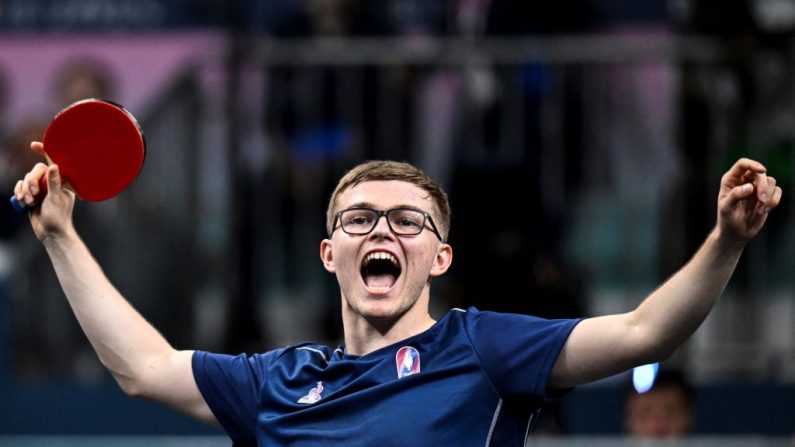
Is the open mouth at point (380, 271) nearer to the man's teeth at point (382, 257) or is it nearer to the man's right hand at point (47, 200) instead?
the man's teeth at point (382, 257)

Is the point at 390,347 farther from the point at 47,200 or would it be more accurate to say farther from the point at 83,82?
the point at 83,82

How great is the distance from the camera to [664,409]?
7742 millimetres

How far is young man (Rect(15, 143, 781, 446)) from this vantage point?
4.52 metres

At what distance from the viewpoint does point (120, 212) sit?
367 inches

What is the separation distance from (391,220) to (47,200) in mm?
1088

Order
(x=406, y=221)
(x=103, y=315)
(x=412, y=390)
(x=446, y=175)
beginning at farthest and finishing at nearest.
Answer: (x=446, y=175)
(x=103, y=315)
(x=406, y=221)
(x=412, y=390)

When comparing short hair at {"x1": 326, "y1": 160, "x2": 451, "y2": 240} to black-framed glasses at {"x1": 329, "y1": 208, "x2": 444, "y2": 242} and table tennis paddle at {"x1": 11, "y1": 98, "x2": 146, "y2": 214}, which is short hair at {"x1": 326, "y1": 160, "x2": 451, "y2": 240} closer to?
black-framed glasses at {"x1": 329, "y1": 208, "x2": 444, "y2": 242}

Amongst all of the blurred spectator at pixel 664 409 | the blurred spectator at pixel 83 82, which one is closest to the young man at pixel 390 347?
the blurred spectator at pixel 664 409

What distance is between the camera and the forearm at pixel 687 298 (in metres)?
4.35

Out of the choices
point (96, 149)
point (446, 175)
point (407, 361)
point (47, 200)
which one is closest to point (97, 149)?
point (96, 149)

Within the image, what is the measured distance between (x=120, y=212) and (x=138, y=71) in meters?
1.34

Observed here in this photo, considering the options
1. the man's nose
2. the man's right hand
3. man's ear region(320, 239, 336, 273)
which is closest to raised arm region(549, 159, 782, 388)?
the man's nose

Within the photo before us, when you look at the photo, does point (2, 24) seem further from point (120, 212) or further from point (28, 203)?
point (28, 203)

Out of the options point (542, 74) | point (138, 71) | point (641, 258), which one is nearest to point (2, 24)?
point (138, 71)
